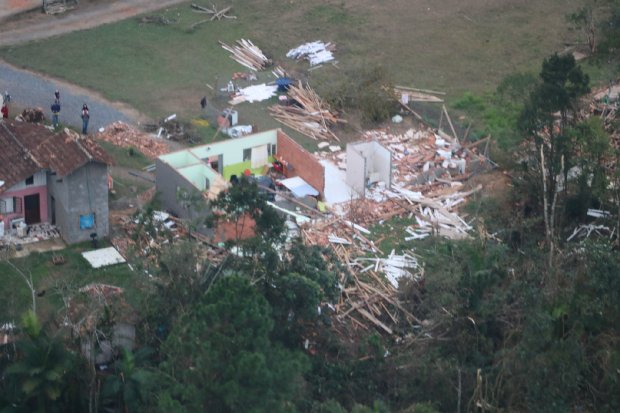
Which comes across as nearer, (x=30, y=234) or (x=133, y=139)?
(x=30, y=234)

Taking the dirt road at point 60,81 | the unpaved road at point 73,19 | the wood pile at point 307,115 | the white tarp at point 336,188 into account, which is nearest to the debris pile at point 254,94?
the wood pile at point 307,115

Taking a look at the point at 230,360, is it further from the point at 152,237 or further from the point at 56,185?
the point at 56,185

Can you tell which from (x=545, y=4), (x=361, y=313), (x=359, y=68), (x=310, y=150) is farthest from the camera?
(x=545, y=4)

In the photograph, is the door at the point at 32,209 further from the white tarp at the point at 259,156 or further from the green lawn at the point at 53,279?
A: the white tarp at the point at 259,156

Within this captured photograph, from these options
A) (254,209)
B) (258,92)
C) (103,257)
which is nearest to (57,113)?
(258,92)

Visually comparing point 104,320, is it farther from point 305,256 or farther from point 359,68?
point 359,68

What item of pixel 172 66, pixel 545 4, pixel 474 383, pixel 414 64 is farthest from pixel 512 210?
pixel 545 4
